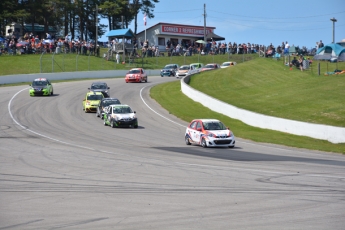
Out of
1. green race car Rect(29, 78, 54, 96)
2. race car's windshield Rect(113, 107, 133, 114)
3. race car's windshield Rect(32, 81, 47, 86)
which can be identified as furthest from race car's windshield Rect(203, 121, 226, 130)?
race car's windshield Rect(32, 81, 47, 86)

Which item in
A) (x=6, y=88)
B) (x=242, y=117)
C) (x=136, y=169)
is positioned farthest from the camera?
(x=6, y=88)

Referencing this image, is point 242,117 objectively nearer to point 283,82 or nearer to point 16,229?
point 283,82

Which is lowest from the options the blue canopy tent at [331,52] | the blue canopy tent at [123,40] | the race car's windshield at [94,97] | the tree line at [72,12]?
the race car's windshield at [94,97]

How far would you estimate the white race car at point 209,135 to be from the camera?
24.5 metres

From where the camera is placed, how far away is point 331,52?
59.5 meters

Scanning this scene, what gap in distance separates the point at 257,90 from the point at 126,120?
19.8 meters

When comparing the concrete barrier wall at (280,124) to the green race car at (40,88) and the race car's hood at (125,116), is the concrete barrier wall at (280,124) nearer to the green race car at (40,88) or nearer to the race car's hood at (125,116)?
the race car's hood at (125,116)

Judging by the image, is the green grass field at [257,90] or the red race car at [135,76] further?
the red race car at [135,76]

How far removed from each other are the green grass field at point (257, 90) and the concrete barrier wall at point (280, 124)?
17.8 inches

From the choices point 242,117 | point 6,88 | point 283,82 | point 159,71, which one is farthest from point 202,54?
point 242,117

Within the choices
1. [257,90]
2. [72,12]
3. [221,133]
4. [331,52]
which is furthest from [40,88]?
[72,12]

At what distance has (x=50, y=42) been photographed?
65938mm

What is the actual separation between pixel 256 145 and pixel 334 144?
4107 millimetres

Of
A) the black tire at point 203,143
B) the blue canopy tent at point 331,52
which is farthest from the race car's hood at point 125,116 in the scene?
the blue canopy tent at point 331,52
